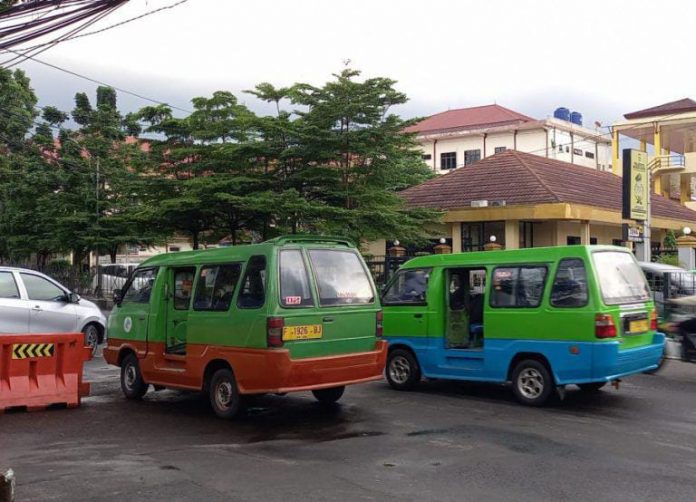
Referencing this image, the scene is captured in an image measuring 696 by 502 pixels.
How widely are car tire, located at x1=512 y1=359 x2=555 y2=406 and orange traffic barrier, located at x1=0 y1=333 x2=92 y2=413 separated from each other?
5.64 meters

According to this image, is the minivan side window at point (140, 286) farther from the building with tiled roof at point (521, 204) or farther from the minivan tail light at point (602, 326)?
the building with tiled roof at point (521, 204)

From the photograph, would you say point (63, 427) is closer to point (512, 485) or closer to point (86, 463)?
point (86, 463)

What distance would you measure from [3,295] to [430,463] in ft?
29.1

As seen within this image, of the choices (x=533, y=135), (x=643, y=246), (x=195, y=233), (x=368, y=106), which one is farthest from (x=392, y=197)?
(x=533, y=135)

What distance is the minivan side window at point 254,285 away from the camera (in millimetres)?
7742

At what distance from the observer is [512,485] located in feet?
18.1

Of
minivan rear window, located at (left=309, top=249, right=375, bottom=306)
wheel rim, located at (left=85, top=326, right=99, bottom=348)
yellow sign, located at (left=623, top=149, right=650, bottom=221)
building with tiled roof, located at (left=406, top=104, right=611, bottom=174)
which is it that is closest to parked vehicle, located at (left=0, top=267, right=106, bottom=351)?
wheel rim, located at (left=85, top=326, right=99, bottom=348)

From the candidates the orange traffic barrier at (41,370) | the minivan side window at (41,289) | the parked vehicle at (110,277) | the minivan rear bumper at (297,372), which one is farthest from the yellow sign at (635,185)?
the parked vehicle at (110,277)

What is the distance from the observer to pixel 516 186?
24.0m

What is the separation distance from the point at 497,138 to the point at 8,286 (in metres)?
51.4

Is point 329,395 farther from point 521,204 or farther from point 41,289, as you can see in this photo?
point 521,204

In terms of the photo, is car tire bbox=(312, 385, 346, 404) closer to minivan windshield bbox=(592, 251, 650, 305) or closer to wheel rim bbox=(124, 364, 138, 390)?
wheel rim bbox=(124, 364, 138, 390)

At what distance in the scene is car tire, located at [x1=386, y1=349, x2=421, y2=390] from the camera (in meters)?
10.2

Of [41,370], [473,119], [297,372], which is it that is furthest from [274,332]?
[473,119]
